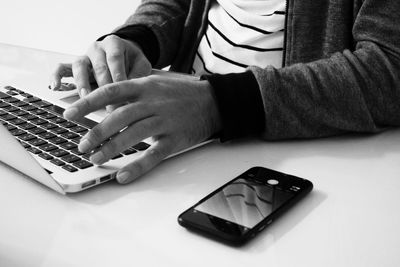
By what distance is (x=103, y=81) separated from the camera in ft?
3.05

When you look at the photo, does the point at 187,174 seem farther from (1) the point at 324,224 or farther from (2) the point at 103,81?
(2) the point at 103,81

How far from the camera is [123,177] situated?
2.17 feet

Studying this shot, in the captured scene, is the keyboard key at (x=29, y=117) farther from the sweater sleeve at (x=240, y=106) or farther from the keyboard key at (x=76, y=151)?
the sweater sleeve at (x=240, y=106)

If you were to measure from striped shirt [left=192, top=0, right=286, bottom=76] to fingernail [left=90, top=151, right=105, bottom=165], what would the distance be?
17.9 inches

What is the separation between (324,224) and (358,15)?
0.41 metres

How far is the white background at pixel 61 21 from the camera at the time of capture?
1.84 m

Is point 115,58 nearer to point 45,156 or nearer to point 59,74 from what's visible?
point 59,74

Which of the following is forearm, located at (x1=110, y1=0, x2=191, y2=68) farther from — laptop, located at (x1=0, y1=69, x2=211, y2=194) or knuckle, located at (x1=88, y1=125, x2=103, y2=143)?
knuckle, located at (x1=88, y1=125, x2=103, y2=143)

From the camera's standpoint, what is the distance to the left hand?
2.24ft

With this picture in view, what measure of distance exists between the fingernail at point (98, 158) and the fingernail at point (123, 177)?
3cm

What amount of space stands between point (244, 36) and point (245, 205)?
0.52 meters

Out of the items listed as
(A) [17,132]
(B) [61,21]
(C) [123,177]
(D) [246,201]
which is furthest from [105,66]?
(B) [61,21]

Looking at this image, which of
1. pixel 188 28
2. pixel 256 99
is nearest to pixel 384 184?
pixel 256 99

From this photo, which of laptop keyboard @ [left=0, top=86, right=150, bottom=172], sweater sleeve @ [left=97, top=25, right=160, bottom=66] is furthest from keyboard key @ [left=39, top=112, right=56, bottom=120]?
sweater sleeve @ [left=97, top=25, right=160, bottom=66]
